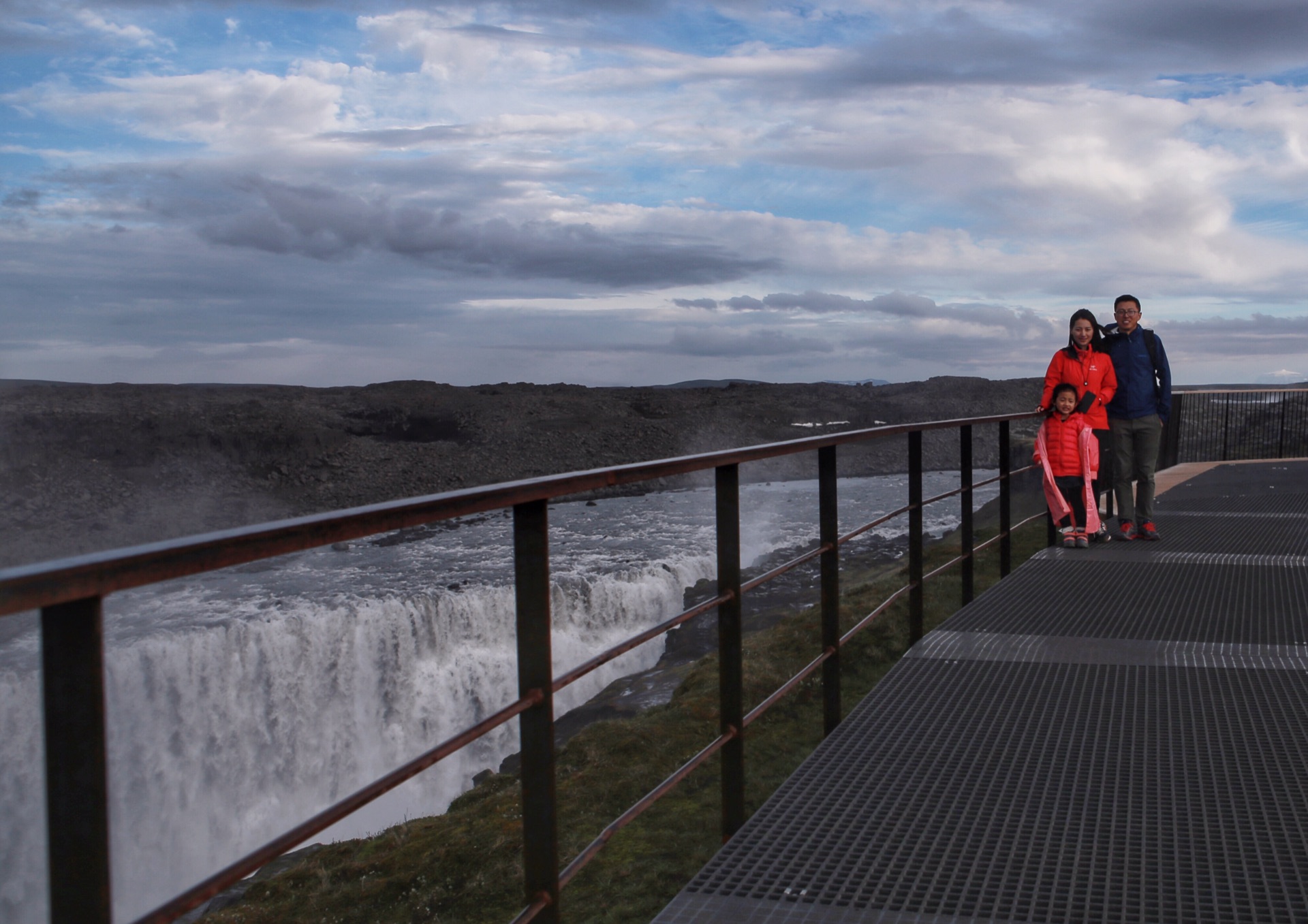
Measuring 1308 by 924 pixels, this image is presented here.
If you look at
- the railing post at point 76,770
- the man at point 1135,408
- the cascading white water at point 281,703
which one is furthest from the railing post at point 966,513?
the cascading white water at point 281,703

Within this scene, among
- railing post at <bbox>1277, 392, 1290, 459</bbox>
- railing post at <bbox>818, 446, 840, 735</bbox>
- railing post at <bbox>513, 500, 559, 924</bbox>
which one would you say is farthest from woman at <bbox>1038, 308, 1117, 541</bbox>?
railing post at <bbox>1277, 392, 1290, 459</bbox>

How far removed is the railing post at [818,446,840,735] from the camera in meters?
3.68

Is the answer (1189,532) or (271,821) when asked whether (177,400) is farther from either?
(1189,532)

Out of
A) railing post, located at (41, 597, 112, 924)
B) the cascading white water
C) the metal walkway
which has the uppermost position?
railing post, located at (41, 597, 112, 924)

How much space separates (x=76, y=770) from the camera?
1.00m

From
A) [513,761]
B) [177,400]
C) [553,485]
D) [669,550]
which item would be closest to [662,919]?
[553,485]

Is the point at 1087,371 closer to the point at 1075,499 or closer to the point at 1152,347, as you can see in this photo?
the point at 1152,347

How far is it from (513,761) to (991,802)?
1986 centimetres

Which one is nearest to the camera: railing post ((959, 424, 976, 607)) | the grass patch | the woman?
railing post ((959, 424, 976, 607))

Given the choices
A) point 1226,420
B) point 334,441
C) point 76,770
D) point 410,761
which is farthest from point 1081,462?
point 334,441

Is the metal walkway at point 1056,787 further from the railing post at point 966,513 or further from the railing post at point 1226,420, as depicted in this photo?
the railing post at point 1226,420

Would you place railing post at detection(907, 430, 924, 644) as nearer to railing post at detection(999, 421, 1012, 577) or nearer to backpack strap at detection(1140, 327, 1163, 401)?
railing post at detection(999, 421, 1012, 577)

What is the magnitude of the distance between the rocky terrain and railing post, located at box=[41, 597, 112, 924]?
242ft

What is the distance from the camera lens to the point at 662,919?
2273 mm
